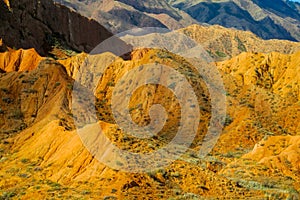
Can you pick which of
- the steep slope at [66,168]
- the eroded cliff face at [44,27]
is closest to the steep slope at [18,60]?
the eroded cliff face at [44,27]

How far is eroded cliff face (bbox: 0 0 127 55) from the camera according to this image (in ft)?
378

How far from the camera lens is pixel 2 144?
5925 cm

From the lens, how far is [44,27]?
12775cm

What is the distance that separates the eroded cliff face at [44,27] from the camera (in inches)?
4536

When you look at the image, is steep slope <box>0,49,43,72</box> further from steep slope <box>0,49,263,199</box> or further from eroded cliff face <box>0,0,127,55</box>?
steep slope <box>0,49,263,199</box>

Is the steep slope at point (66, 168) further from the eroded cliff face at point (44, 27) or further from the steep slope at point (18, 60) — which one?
the eroded cliff face at point (44, 27)

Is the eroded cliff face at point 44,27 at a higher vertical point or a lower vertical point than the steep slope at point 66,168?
lower

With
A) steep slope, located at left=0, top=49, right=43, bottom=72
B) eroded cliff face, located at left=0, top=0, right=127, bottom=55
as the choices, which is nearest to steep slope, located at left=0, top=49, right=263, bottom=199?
steep slope, located at left=0, top=49, right=43, bottom=72

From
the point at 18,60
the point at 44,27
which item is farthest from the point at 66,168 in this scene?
the point at 44,27

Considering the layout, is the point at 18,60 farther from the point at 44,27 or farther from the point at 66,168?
the point at 66,168

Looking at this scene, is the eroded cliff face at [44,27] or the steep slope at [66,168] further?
the eroded cliff face at [44,27]

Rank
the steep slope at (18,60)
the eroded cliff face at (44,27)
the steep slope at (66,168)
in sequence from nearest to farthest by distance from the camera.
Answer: the steep slope at (66,168) < the steep slope at (18,60) < the eroded cliff face at (44,27)

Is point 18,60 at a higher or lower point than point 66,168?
lower

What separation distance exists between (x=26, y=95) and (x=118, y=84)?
2753 cm
